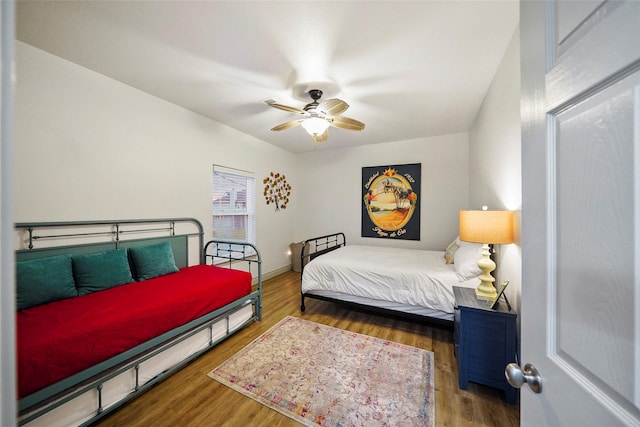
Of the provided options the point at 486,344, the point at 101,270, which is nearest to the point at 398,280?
the point at 486,344

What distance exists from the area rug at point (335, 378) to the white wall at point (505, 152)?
1003 mm

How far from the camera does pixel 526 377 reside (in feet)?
1.97

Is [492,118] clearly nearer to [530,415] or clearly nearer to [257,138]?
[530,415]

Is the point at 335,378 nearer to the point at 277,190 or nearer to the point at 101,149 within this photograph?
the point at 101,149

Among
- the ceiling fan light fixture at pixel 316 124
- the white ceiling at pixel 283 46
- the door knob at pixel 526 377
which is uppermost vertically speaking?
the white ceiling at pixel 283 46

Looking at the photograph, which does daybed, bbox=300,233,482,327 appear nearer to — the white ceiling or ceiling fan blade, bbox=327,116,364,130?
ceiling fan blade, bbox=327,116,364,130

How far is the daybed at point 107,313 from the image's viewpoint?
1.29m

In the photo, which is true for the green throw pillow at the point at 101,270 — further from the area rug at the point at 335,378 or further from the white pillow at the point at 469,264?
the white pillow at the point at 469,264

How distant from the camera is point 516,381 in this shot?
60 centimetres

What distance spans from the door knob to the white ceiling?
188 cm

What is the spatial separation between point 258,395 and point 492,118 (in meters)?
3.19

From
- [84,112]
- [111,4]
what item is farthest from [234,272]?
[111,4]

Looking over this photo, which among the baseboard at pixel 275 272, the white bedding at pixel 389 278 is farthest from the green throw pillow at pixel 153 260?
the baseboard at pixel 275 272

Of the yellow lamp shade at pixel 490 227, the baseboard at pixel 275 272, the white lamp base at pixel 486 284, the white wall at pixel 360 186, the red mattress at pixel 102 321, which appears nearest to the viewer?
the red mattress at pixel 102 321
